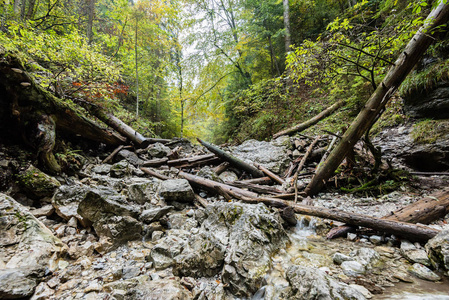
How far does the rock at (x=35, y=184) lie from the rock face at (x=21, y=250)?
0.95 m

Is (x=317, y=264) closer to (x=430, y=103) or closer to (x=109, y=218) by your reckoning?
(x=109, y=218)

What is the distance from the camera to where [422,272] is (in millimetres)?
2039

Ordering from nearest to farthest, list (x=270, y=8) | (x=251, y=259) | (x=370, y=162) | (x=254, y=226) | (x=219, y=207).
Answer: (x=251, y=259)
(x=254, y=226)
(x=219, y=207)
(x=370, y=162)
(x=270, y=8)

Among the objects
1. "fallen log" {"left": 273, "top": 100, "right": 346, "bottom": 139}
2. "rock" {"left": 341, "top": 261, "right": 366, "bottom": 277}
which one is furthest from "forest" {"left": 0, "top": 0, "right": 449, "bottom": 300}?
"fallen log" {"left": 273, "top": 100, "right": 346, "bottom": 139}

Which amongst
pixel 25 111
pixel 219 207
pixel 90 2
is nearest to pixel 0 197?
pixel 25 111

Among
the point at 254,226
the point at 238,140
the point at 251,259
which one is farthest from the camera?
the point at 238,140

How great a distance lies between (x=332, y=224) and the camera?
3.48 metres

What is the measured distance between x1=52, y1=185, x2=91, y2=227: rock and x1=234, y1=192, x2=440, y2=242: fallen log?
3837mm

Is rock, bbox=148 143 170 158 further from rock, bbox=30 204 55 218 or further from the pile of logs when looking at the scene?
rock, bbox=30 204 55 218

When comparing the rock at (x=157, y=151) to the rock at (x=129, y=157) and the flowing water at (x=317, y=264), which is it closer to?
the rock at (x=129, y=157)

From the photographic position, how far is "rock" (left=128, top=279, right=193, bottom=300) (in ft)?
6.18

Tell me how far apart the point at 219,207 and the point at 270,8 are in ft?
43.9

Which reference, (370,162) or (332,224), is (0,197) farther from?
(370,162)

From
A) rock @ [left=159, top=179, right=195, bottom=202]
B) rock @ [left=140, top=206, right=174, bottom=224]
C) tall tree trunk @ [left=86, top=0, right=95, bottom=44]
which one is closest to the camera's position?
rock @ [left=140, top=206, right=174, bottom=224]
